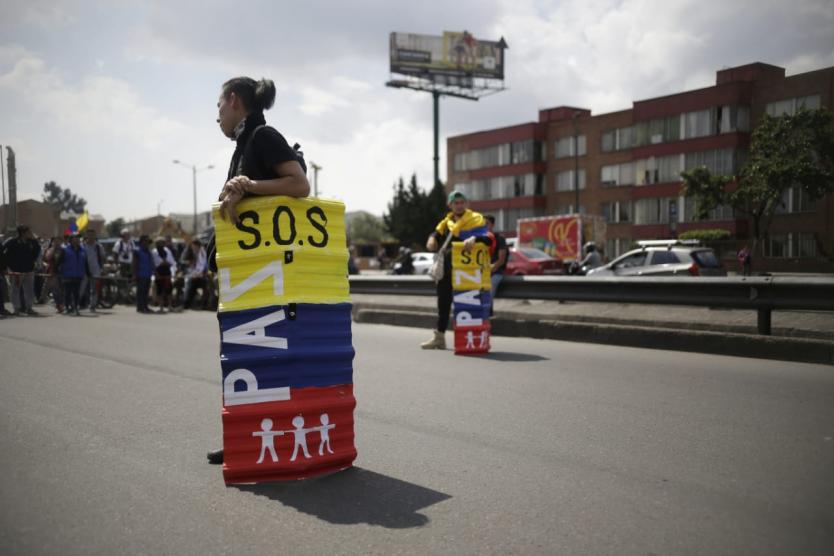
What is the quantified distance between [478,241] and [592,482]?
5.26 m

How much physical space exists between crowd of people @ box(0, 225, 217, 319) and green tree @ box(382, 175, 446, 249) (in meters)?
47.2

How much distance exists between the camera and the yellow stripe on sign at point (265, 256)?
142 inches

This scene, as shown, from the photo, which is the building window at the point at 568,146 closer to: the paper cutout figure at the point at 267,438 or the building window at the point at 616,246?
the building window at the point at 616,246

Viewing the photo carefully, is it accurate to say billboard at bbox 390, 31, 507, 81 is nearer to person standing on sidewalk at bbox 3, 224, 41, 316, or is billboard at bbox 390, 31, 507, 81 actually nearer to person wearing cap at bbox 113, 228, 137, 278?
person wearing cap at bbox 113, 228, 137, 278

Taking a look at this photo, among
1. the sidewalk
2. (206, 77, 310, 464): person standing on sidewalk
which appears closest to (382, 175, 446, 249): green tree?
the sidewalk

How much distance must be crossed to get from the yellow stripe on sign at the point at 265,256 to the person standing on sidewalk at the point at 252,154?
65 mm

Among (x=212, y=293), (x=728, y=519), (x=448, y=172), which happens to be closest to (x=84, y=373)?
(x=728, y=519)

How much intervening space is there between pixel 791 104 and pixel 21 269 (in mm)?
47391

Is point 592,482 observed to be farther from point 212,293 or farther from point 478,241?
point 212,293

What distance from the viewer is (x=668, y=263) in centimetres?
1925

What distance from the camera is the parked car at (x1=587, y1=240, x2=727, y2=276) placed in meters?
18.8

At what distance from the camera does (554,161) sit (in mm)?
64688

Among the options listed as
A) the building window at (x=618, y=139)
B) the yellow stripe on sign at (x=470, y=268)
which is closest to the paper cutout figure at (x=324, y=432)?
the yellow stripe on sign at (x=470, y=268)

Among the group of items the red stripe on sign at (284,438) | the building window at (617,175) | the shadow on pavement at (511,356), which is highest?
the building window at (617,175)
